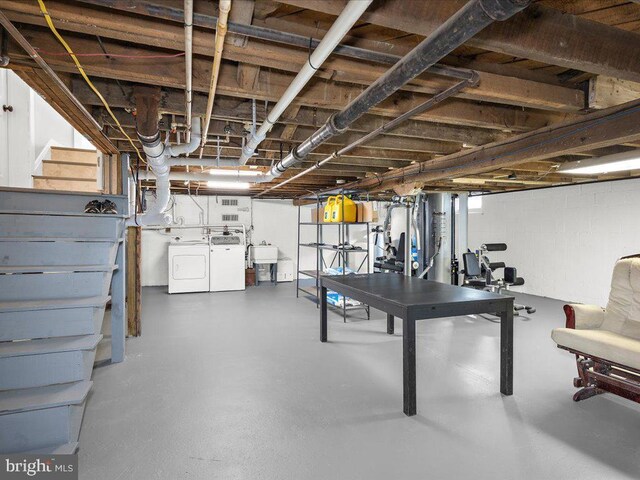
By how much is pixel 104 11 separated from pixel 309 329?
377 centimetres

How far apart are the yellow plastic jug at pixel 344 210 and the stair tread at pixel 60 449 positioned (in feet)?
12.6

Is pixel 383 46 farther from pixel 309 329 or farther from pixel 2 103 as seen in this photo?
pixel 2 103

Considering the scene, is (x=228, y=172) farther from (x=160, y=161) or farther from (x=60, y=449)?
(x=60, y=449)

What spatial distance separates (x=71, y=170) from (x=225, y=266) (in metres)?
3.35

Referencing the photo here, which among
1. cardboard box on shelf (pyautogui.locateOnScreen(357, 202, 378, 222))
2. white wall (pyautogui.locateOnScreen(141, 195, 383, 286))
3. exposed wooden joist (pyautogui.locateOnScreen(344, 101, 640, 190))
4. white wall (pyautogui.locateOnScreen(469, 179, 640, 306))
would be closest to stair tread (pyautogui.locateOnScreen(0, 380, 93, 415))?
exposed wooden joist (pyautogui.locateOnScreen(344, 101, 640, 190))

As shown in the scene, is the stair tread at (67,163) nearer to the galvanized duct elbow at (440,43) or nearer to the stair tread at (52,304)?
the stair tread at (52,304)

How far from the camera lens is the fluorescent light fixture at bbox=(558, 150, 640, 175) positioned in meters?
3.42

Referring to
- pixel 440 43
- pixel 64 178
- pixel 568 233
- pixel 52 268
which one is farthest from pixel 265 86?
pixel 568 233

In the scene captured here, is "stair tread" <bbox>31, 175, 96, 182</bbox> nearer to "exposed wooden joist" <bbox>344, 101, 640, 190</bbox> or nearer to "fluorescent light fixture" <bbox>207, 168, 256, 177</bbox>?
"fluorescent light fixture" <bbox>207, 168, 256, 177</bbox>

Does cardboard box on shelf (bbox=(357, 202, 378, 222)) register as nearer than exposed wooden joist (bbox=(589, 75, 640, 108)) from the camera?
No

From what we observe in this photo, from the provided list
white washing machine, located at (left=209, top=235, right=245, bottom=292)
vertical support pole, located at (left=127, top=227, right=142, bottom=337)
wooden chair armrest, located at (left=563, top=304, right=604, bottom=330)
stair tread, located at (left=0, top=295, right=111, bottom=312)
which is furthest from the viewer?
white washing machine, located at (left=209, top=235, right=245, bottom=292)

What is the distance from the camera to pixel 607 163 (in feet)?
11.9

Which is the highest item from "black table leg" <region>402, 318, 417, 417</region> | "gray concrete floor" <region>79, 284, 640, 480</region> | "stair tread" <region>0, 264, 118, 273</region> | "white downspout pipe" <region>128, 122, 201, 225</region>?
"white downspout pipe" <region>128, 122, 201, 225</region>

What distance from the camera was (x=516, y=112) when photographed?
9.55ft
